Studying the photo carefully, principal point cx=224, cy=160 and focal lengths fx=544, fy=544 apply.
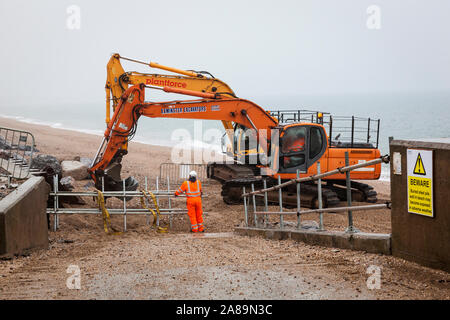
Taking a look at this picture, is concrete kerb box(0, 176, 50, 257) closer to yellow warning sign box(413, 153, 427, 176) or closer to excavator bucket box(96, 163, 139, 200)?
excavator bucket box(96, 163, 139, 200)

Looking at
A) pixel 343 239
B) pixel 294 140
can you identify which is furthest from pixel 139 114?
pixel 343 239

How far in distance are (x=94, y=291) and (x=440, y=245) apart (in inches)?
143

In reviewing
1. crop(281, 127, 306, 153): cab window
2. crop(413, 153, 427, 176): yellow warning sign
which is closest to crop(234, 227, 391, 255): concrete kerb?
crop(413, 153, 427, 176): yellow warning sign

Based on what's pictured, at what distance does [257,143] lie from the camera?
1553 cm

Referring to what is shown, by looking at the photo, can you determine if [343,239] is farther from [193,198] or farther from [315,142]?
[315,142]

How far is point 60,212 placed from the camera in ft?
36.9

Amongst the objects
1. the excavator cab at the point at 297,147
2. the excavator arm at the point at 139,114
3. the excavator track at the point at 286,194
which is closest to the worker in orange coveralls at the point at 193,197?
the excavator arm at the point at 139,114

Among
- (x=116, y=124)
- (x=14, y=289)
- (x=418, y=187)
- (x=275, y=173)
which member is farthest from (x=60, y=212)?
(x=418, y=187)

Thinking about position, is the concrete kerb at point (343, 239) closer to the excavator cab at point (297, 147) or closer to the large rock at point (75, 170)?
the excavator cab at point (297, 147)

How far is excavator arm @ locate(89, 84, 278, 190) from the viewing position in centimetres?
1298

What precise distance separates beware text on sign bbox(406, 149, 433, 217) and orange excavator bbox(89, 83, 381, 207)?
7922 millimetres

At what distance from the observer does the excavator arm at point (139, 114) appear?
1298 centimetres

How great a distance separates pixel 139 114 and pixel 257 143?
379cm

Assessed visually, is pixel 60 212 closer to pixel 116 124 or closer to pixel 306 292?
pixel 116 124
